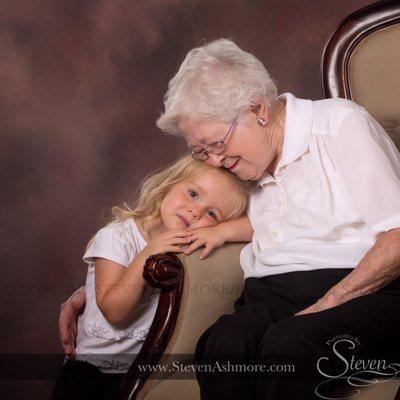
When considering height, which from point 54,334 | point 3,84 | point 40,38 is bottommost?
point 54,334

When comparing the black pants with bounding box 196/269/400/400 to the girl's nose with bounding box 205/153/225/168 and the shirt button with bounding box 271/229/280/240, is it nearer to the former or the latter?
the shirt button with bounding box 271/229/280/240

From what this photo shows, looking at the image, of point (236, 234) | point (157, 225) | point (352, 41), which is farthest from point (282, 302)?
point (352, 41)

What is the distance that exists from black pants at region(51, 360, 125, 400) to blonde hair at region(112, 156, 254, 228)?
1.65 ft

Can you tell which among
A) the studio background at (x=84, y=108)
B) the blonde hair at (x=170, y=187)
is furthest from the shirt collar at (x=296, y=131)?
the studio background at (x=84, y=108)

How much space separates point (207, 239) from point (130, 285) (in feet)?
0.89

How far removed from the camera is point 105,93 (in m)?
3.36

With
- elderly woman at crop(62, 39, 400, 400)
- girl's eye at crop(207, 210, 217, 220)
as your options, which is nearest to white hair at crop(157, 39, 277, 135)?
elderly woman at crop(62, 39, 400, 400)

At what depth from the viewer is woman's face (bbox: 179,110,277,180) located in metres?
2.12

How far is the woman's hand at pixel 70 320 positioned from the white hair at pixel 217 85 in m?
0.71

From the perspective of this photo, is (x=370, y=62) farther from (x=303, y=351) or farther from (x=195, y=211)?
(x=303, y=351)

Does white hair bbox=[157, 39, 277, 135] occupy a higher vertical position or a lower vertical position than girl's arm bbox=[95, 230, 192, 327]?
higher

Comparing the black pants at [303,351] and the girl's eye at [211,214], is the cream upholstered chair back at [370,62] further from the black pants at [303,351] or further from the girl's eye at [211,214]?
the black pants at [303,351]

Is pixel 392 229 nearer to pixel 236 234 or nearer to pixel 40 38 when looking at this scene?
pixel 236 234

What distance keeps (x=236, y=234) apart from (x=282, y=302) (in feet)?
→ 1.06
